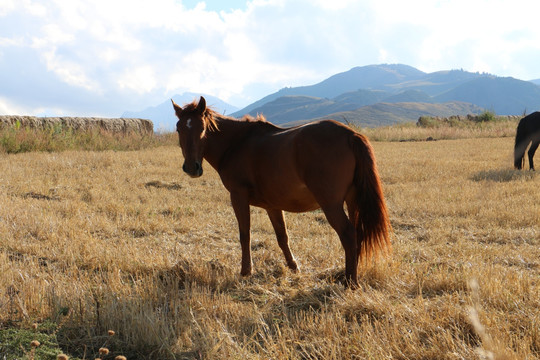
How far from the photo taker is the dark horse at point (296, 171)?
380 centimetres

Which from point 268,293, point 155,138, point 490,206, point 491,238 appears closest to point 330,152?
point 268,293

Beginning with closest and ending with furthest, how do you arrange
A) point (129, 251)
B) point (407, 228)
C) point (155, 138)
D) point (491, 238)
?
point (129, 251) < point (491, 238) < point (407, 228) < point (155, 138)

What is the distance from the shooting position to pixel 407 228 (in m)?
6.92

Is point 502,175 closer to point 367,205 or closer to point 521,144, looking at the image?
point 521,144

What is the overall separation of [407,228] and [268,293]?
12.5 feet

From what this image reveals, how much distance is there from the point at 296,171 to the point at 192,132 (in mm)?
1224

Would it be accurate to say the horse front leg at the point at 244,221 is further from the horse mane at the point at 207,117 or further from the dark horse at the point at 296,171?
the horse mane at the point at 207,117

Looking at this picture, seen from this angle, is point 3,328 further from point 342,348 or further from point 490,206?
point 490,206

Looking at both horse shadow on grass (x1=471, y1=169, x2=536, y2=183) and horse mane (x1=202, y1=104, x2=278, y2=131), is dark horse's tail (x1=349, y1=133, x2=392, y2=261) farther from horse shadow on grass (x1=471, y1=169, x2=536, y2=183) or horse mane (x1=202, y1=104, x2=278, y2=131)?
horse shadow on grass (x1=471, y1=169, x2=536, y2=183)

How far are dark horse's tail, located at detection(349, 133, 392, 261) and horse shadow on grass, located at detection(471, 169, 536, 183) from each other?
24.9ft

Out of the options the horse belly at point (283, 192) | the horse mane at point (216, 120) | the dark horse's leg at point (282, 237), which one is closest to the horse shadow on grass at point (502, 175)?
the dark horse's leg at point (282, 237)

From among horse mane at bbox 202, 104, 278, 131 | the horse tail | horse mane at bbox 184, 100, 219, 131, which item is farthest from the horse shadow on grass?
horse mane at bbox 184, 100, 219, 131

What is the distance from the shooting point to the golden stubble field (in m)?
2.80

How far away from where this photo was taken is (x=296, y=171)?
400 centimetres
